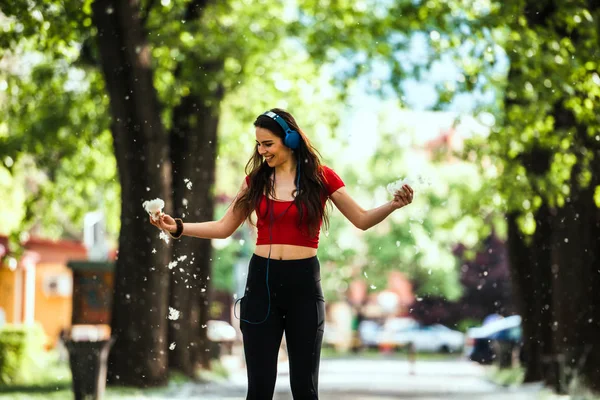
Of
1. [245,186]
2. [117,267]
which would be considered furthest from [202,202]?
[245,186]

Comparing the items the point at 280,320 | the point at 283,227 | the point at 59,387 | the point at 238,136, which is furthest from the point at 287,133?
the point at 238,136

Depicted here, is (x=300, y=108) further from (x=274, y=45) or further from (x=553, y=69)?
(x=553, y=69)

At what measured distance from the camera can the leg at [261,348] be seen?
4.88m

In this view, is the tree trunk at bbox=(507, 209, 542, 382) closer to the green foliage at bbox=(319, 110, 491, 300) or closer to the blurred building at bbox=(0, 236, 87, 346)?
the blurred building at bbox=(0, 236, 87, 346)

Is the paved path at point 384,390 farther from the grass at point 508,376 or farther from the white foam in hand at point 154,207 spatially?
the white foam in hand at point 154,207

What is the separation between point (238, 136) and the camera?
2097 centimetres

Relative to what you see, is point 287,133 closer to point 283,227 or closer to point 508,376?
point 283,227

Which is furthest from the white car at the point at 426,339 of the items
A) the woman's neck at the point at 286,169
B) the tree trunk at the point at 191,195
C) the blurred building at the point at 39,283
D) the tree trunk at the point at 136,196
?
the woman's neck at the point at 286,169

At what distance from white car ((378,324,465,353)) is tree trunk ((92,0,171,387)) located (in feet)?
134

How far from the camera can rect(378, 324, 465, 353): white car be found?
181ft

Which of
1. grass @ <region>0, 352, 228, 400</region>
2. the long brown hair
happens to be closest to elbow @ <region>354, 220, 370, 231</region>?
the long brown hair

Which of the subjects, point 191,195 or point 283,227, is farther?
point 191,195

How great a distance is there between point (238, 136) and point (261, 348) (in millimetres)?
16224

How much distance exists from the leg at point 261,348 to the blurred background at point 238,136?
23.5 feet
